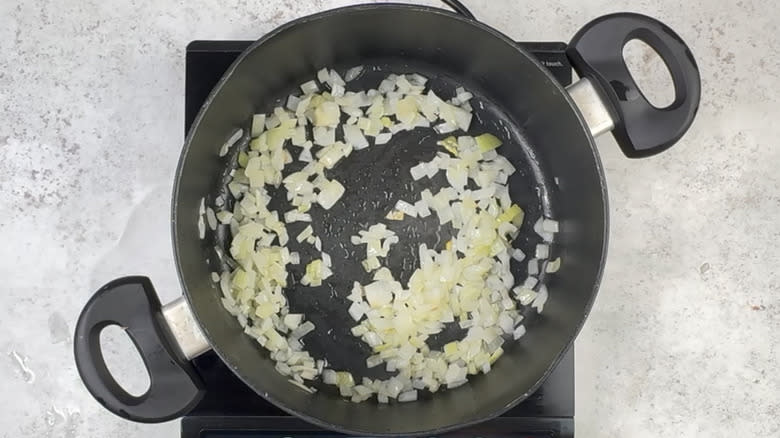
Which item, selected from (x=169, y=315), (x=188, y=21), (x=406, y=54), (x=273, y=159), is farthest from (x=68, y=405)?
(x=406, y=54)

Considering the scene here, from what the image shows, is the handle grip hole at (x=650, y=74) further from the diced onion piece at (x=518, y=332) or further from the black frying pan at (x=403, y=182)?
the diced onion piece at (x=518, y=332)

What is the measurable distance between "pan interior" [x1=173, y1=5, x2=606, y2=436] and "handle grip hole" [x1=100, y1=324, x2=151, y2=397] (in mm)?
148

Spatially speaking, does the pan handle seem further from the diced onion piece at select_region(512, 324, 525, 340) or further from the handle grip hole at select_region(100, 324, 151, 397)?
the handle grip hole at select_region(100, 324, 151, 397)

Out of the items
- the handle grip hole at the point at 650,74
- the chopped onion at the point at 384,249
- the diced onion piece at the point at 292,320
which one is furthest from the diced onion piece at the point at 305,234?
the handle grip hole at the point at 650,74

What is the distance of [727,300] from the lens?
1.03 meters

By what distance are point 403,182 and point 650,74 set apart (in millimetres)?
380

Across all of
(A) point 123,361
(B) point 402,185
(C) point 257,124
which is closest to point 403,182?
(B) point 402,185

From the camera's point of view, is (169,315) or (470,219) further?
(470,219)

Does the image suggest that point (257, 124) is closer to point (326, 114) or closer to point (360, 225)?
point (326, 114)

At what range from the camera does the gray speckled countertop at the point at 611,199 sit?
100 centimetres

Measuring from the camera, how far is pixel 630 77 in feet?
2.85

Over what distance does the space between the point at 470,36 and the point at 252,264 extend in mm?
415

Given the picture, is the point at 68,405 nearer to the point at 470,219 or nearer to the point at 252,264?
the point at 252,264

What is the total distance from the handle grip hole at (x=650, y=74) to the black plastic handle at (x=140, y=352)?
71 cm
